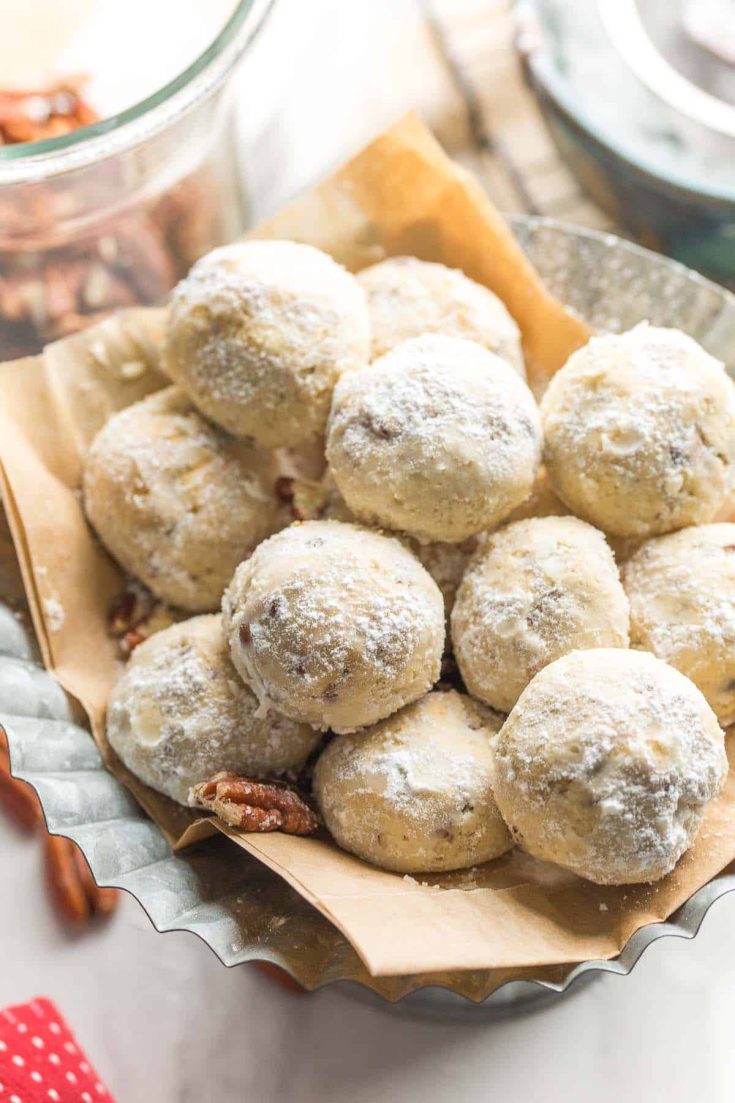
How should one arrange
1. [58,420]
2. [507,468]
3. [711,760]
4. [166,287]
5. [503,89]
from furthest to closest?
[503,89] < [166,287] < [58,420] < [507,468] < [711,760]

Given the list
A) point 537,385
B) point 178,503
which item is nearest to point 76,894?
point 178,503

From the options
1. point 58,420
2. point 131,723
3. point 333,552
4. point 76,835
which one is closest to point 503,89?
point 58,420

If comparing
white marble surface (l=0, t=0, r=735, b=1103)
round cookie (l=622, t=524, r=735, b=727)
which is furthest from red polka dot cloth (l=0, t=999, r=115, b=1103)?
round cookie (l=622, t=524, r=735, b=727)

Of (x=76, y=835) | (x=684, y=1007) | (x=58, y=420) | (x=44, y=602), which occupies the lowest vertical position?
(x=684, y=1007)

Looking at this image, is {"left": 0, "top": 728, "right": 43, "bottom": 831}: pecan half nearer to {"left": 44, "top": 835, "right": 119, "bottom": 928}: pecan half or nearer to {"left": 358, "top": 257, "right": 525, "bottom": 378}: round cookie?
{"left": 44, "top": 835, "right": 119, "bottom": 928}: pecan half

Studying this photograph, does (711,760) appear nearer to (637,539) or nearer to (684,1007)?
(637,539)

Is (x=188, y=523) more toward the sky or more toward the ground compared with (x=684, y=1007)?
more toward the sky
